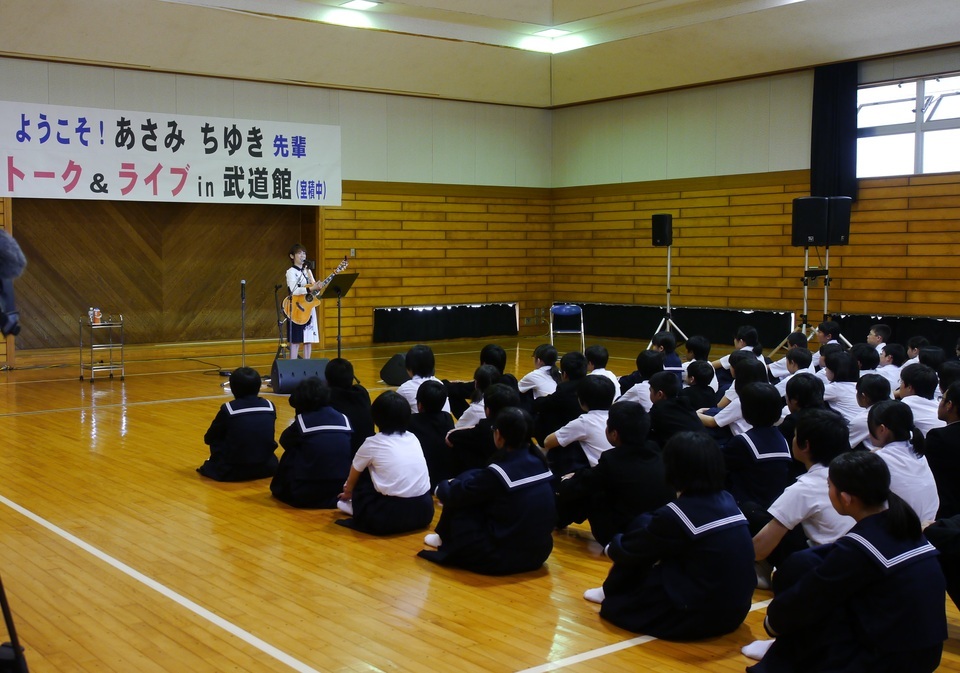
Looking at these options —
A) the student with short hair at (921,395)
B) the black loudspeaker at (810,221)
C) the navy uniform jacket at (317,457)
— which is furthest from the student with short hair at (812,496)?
the black loudspeaker at (810,221)

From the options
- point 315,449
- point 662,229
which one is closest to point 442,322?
point 662,229

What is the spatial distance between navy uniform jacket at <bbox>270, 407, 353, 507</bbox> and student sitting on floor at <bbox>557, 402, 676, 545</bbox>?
1.67 meters

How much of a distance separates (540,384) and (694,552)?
3.35 m

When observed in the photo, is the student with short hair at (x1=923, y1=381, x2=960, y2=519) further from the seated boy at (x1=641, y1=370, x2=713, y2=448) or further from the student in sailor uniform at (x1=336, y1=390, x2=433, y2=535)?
the student in sailor uniform at (x1=336, y1=390, x2=433, y2=535)

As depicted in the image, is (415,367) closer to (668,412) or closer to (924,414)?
(668,412)

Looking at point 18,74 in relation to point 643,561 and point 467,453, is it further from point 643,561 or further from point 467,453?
point 643,561

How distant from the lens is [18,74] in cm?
1244

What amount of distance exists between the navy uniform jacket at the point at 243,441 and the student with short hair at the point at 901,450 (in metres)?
3.99

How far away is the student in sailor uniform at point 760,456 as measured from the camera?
4871 mm

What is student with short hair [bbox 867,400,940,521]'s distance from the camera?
4430mm

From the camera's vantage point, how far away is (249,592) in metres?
4.56

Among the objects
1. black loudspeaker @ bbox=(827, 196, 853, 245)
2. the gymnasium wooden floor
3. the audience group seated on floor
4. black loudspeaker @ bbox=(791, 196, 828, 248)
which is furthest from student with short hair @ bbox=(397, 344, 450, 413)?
black loudspeaker @ bbox=(827, 196, 853, 245)

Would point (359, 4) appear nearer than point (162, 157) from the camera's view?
No

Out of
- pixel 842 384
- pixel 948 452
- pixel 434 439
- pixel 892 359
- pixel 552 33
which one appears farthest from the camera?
pixel 552 33
